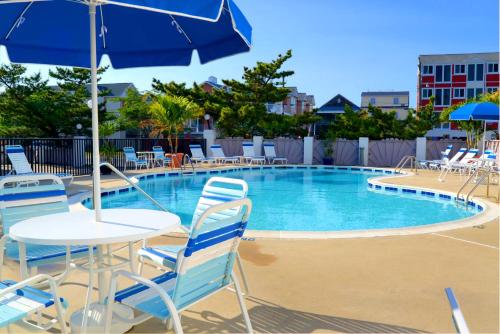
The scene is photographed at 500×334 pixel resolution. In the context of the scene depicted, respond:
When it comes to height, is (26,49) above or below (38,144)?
above

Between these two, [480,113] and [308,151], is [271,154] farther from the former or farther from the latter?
[480,113]

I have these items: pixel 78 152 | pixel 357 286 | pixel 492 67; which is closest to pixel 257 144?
pixel 78 152

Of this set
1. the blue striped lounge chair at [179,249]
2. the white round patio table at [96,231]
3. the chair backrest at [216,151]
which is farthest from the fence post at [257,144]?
the white round patio table at [96,231]

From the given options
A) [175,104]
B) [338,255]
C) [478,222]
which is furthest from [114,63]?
[175,104]

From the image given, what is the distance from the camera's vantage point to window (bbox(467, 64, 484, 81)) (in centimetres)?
4374

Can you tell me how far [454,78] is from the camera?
1756 inches

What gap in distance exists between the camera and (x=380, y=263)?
13.7 feet

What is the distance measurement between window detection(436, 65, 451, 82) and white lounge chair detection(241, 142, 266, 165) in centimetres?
3243

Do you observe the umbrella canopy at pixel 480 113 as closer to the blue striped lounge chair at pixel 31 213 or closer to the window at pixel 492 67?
the blue striped lounge chair at pixel 31 213

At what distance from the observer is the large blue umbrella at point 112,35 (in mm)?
3729

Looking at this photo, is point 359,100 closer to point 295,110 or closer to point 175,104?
point 295,110

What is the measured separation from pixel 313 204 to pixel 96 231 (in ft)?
26.6

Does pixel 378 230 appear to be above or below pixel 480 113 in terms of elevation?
below

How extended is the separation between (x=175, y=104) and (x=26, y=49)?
13.0 m
